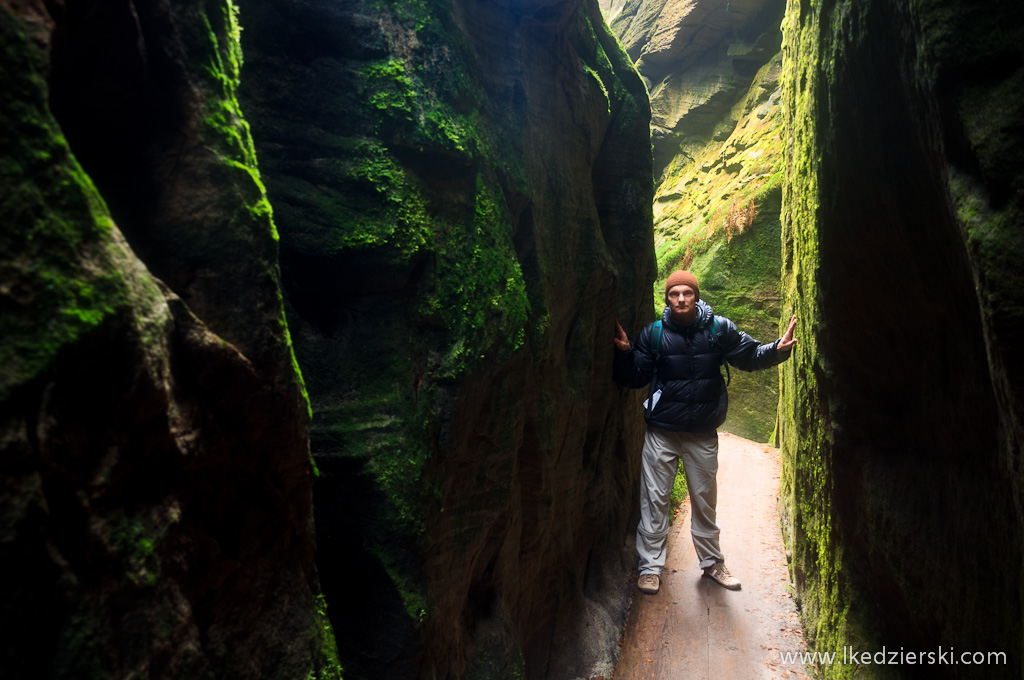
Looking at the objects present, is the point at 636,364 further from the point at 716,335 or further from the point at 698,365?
the point at 716,335

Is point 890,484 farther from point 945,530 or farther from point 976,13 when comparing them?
point 976,13

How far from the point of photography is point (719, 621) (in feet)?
20.3

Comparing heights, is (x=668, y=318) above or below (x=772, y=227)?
below

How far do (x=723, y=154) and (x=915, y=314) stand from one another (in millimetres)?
16452

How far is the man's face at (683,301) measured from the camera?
6199 millimetres

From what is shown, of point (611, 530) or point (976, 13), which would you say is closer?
point (976, 13)

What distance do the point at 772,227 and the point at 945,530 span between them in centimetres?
1210

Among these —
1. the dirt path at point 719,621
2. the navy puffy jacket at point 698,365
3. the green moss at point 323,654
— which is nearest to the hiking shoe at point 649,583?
the dirt path at point 719,621

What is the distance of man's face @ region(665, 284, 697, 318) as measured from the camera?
6.20 m

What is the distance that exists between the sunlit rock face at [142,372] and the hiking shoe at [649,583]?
4675 millimetres

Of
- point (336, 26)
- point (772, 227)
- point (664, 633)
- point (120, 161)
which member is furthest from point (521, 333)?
point (772, 227)

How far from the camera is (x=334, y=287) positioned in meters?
3.25

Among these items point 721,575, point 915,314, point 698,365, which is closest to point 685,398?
point 698,365

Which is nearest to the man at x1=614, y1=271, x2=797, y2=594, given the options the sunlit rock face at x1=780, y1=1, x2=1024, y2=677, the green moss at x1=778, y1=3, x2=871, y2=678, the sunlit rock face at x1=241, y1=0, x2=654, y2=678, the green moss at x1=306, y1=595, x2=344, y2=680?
the green moss at x1=778, y1=3, x2=871, y2=678
